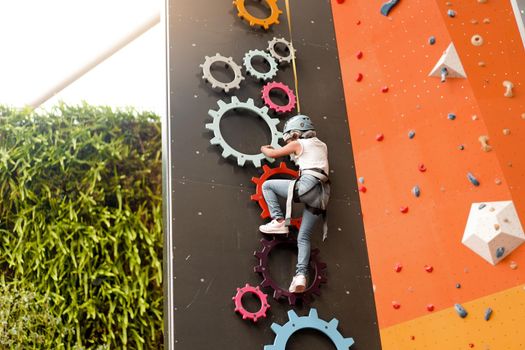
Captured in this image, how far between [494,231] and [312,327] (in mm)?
957

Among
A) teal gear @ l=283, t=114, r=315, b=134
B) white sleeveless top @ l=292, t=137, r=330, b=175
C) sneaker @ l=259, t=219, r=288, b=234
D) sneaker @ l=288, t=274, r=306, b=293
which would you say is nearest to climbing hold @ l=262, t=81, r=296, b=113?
teal gear @ l=283, t=114, r=315, b=134

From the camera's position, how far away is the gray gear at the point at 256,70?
3.31 m

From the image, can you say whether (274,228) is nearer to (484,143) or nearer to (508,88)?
(484,143)

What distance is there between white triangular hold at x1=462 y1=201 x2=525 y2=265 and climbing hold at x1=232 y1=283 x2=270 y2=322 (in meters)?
1.02

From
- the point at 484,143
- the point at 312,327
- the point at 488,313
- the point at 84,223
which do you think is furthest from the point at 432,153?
the point at 84,223

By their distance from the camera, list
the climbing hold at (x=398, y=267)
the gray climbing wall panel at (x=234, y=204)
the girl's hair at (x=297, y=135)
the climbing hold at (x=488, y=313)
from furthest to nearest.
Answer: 1. the climbing hold at (x=398, y=267)
2. the girl's hair at (x=297, y=135)
3. the climbing hold at (x=488, y=313)
4. the gray climbing wall panel at (x=234, y=204)

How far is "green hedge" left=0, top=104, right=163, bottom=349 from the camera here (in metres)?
3.58

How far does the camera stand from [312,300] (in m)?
2.93

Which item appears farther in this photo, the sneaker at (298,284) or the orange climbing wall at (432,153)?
the orange climbing wall at (432,153)

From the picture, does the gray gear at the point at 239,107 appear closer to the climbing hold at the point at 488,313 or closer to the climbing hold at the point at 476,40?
the climbing hold at the point at 476,40

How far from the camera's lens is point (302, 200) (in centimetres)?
297

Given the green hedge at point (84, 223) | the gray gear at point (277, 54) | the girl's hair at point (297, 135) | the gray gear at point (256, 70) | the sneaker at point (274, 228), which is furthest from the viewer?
the green hedge at point (84, 223)

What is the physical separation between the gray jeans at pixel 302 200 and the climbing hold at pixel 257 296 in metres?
0.24

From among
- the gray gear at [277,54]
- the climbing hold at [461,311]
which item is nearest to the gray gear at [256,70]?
the gray gear at [277,54]
